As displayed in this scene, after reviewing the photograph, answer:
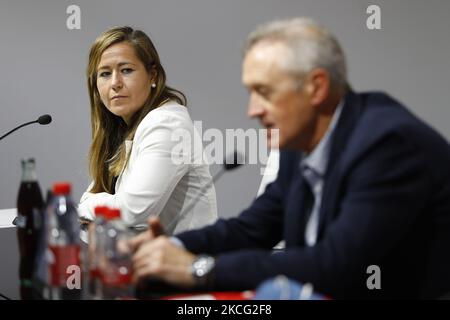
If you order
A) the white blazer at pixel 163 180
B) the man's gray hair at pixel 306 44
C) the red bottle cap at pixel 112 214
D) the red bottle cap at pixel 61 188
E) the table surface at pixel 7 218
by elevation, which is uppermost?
the man's gray hair at pixel 306 44

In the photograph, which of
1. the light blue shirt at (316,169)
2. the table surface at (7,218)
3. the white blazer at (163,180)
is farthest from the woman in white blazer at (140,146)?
the light blue shirt at (316,169)

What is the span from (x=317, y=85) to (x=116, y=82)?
140 cm

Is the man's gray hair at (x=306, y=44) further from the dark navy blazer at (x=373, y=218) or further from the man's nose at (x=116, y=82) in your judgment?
the man's nose at (x=116, y=82)

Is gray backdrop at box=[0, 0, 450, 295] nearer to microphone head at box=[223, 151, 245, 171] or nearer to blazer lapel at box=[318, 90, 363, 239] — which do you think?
microphone head at box=[223, 151, 245, 171]

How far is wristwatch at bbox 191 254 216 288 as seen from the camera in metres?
1.18

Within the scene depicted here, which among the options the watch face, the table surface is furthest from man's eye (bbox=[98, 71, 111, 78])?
the watch face

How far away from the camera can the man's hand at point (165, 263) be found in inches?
46.7

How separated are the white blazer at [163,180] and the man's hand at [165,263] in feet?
3.16

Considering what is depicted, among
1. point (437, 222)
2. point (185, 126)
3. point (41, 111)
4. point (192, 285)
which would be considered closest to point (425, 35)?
point (185, 126)

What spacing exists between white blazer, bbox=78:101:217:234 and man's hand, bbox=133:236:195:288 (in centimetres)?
96

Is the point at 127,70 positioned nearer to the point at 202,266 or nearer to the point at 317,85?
the point at 317,85
